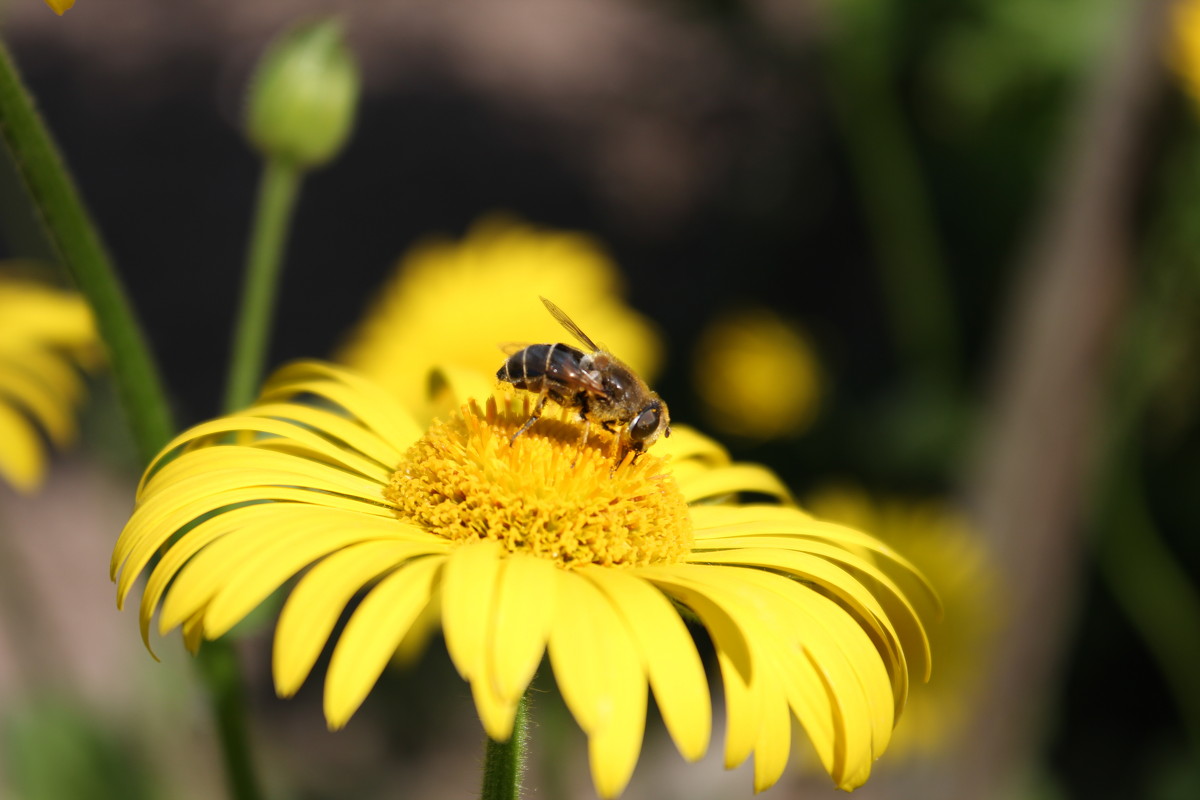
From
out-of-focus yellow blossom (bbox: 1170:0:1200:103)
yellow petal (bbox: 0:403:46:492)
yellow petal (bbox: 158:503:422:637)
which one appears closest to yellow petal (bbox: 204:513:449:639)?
yellow petal (bbox: 158:503:422:637)

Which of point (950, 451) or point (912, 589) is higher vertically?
point (912, 589)

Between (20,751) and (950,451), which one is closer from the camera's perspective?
(20,751)

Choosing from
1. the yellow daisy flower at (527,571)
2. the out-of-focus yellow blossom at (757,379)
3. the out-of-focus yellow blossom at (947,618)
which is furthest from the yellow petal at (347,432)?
the out-of-focus yellow blossom at (757,379)

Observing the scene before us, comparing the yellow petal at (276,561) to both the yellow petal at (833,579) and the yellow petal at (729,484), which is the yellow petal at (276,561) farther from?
the yellow petal at (729,484)

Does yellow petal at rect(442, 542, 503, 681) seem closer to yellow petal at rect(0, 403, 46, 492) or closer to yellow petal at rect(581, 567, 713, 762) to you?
yellow petal at rect(581, 567, 713, 762)

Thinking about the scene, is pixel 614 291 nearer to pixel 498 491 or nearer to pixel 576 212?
pixel 498 491

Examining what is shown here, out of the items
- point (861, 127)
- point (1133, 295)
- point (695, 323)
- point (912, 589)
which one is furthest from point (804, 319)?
point (912, 589)

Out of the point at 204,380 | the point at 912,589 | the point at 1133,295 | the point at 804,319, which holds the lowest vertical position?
the point at 204,380
